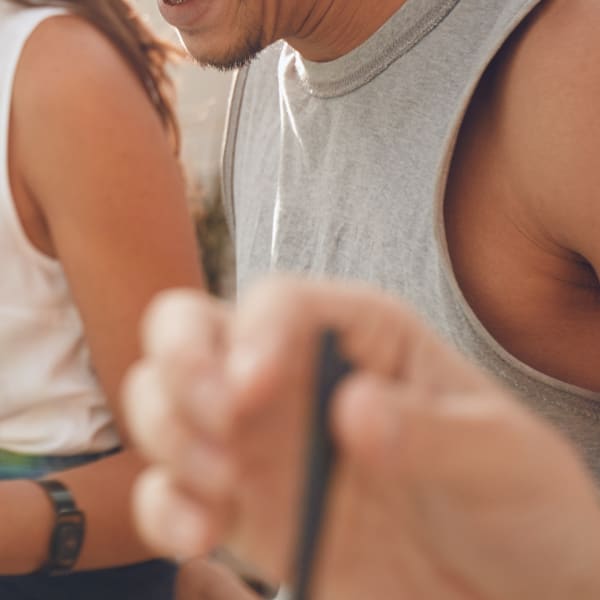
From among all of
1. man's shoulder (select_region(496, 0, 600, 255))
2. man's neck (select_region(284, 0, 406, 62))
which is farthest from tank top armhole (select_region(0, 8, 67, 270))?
man's shoulder (select_region(496, 0, 600, 255))

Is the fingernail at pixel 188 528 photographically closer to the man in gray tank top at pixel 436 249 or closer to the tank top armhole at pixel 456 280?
the man in gray tank top at pixel 436 249

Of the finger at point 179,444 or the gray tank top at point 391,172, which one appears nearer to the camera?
the finger at point 179,444

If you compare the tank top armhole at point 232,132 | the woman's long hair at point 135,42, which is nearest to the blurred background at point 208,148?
the tank top armhole at point 232,132

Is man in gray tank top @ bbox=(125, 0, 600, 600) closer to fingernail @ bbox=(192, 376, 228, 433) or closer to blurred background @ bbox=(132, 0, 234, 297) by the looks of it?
fingernail @ bbox=(192, 376, 228, 433)

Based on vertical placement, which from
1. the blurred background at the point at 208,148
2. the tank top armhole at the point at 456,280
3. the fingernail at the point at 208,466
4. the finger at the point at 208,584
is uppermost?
the fingernail at the point at 208,466

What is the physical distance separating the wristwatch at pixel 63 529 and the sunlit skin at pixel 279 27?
54 centimetres

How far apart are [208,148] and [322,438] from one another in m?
Result: 3.06

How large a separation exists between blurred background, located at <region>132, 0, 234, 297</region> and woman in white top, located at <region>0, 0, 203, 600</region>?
1.89m

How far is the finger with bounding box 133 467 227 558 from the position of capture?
1.63 ft

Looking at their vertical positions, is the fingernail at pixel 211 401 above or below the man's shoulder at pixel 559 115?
above

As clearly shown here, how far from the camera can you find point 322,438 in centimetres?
46

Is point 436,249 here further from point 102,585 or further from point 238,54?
point 102,585

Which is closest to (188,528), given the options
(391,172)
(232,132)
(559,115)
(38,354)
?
(559,115)

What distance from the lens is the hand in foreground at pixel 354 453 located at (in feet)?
1.54
